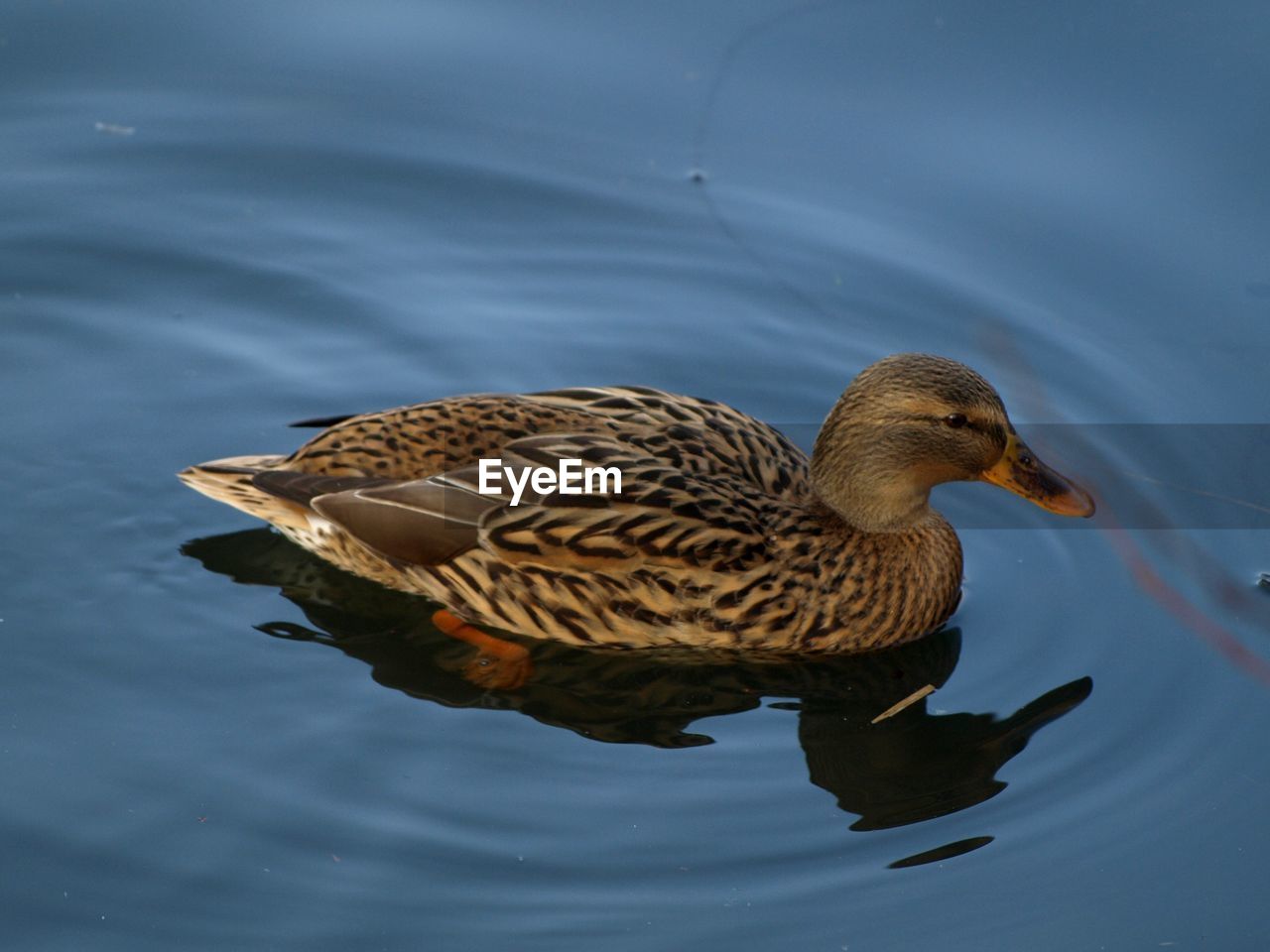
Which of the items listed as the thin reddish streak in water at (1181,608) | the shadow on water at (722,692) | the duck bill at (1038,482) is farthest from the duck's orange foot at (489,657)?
the thin reddish streak in water at (1181,608)

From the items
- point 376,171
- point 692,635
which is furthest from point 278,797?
point 376,171

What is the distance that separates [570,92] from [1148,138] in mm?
3225

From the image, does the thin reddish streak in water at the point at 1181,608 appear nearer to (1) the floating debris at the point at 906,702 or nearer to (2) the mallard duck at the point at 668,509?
(2) the mallard duck at the point at 668,509

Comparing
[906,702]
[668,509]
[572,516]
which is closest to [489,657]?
[572,516]

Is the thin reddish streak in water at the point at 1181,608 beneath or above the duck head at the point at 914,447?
beneath

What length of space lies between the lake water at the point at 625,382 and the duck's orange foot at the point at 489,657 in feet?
0.27

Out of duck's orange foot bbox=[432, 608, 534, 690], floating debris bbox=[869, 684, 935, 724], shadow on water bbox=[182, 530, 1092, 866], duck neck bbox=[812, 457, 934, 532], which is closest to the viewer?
shadow on water bbox=[182, 530, 1092, 866]

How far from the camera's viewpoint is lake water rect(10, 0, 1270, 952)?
6160 mm

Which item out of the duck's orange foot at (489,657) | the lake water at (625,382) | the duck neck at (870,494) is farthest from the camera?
the duck neck at (870,494)

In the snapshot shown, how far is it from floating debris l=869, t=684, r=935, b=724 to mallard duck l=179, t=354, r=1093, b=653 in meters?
0.32

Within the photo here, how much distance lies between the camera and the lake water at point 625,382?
6.16m

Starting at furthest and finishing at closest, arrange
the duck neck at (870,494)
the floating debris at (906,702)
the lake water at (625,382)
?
the duck neck at (870,494) → the floating debris at (906,702) → the lake water at (625,382)

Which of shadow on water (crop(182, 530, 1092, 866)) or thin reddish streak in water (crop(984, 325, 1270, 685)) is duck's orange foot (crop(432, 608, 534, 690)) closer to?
shadow on water (crop(182, 530, 1092, 866))

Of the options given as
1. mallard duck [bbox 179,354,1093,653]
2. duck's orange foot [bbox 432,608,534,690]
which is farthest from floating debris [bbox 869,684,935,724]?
duck's orange foot [bbox 432,608,534,690]
